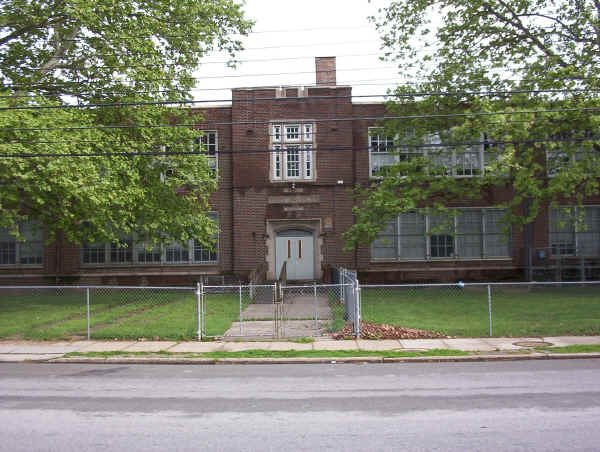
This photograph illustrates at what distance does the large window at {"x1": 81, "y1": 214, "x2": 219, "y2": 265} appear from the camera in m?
25.5

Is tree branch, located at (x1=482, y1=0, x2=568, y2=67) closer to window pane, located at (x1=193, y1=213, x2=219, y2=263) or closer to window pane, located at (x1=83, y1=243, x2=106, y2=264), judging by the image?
window pane, located at (x1=193, y1=213, x2=219, y2=263)

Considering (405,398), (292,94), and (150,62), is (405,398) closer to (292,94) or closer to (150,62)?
(150,62)

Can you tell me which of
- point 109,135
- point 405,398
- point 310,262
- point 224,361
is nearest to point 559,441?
point 405,398

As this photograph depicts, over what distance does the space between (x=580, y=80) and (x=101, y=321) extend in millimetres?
17651

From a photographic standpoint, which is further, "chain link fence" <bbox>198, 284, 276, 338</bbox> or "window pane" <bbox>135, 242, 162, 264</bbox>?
"window pane" <bbox>135, 242, 162, 264</bbox>

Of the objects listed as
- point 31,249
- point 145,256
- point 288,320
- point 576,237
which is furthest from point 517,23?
point 31,249

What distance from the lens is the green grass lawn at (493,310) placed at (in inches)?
523

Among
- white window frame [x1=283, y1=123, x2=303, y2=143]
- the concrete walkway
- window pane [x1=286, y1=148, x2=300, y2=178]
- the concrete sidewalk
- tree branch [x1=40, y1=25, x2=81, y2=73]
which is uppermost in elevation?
tree branch [x1=40, y1=25, x2=81, y2=73]

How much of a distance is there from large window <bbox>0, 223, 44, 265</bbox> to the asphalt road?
55.7 feet

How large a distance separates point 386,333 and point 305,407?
6.11 metres

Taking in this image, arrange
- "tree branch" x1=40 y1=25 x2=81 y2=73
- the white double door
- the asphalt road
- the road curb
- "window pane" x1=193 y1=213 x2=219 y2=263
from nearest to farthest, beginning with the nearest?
the asphalt road < the road curb < "tree branch" x1=40 y1=25 x2=81 y2=73 < the white double door < "window pane" x1=193 y1=213 x2=219 y2=263

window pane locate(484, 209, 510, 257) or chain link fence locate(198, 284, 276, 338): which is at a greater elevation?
window pane locate(484, 209, 510, 257)

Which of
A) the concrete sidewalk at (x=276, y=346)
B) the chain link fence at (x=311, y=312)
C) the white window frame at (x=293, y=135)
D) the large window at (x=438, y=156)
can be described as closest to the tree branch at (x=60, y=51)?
the concrete sidewalk at (x=276, y=346)

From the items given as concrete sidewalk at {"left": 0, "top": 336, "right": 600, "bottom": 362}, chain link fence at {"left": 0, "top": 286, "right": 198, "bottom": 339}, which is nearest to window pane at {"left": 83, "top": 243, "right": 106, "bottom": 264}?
chain link fence at {"left": 0, "top": 286, "right": 198, "bottom": 339}
